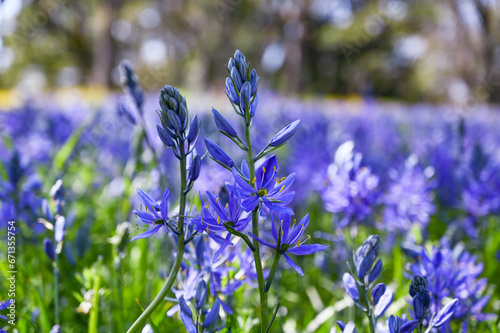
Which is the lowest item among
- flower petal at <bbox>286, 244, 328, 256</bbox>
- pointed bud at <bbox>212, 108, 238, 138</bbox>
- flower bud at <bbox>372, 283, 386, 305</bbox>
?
flower bud at <bbox>372, 283, 386, 305</bbox>

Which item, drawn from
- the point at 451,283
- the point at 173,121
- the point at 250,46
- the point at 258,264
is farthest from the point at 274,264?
the point at 250,46

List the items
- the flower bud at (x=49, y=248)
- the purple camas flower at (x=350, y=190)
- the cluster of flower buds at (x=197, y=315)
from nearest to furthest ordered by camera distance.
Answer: the cluster of flower buds at (x=197, y=315), the flower bud at (x=49, y=248), the purple camas flower at (x=350, y=190)

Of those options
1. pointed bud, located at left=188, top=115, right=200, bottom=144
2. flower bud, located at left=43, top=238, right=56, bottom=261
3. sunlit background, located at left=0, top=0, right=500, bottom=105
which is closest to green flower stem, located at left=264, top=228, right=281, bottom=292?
pointed bud, located at left=188, top=115, right=200, bottom=144

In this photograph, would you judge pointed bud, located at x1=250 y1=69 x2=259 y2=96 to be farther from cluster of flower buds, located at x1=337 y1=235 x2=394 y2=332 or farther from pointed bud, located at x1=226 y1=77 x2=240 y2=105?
cluster of flower buds, located at x1=337 y1=235 x2=394 y2=332

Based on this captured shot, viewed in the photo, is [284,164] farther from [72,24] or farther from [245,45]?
[72,24]

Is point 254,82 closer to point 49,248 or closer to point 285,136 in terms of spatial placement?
point 285,136

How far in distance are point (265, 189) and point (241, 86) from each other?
0.74 feet

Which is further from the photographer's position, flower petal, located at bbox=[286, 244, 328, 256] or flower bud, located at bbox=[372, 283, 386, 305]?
flower bud, located at bbox=[372, 283, 386, 305]

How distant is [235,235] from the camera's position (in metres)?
→ 0.96

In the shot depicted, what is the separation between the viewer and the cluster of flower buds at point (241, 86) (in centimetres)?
90

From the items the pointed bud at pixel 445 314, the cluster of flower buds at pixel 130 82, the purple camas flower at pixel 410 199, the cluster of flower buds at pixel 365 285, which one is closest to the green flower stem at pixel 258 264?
the cluster of flower buds at pixel 365 285

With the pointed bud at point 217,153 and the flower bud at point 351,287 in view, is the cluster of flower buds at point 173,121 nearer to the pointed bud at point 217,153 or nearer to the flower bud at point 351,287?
the pointed bud at point 217,153

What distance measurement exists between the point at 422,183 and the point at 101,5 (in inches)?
874

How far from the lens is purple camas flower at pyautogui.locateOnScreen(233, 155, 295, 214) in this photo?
2.83 feet
